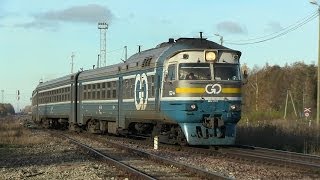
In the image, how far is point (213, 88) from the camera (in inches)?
714

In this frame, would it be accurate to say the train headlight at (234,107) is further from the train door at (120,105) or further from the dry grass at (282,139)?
the train door at (120,105)

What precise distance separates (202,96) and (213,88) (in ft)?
1.51

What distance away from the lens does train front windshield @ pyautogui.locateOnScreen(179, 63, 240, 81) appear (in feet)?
59.4

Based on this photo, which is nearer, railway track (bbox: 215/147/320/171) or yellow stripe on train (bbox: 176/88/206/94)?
railway track (bbox: 215/147/320/171)

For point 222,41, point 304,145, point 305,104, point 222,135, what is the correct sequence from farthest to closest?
point 305,104 → point 222,41 → point 304,145 → point 222,135

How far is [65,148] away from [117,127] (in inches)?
127

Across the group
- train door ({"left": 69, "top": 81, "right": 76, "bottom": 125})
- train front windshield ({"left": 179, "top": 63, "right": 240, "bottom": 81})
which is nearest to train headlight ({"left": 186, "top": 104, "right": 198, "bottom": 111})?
train front windshield ({"left": 179, "top": 63, "right": 240, "bottom": 81})

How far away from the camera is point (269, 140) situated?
23828 mm

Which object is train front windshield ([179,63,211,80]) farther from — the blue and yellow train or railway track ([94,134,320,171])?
railway track ([94,134,320,171])

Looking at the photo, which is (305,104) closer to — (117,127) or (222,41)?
(222,41)

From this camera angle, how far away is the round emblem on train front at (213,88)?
18078 mm

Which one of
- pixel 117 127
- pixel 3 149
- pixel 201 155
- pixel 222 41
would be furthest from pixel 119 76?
pixel 222 41

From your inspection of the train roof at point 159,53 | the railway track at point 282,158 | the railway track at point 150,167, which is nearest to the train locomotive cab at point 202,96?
the train roof at point 159,53

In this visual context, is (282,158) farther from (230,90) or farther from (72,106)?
(72,106)
